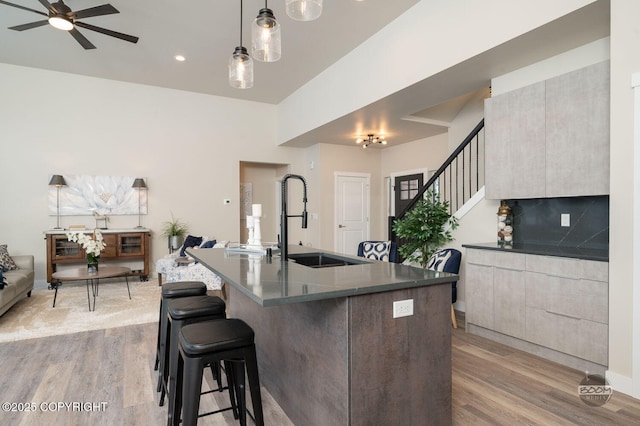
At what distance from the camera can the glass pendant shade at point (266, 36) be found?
2166 mm

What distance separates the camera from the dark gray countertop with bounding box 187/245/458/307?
4.52 feet

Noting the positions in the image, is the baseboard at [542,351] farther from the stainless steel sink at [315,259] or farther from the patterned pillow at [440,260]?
the stainless steel sink at [315,259]

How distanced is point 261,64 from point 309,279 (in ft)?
15.3

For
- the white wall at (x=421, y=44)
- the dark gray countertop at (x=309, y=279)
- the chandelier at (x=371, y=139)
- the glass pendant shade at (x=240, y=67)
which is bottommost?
the dark gray countertop at (x=309, y=279)

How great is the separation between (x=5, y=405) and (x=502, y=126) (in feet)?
14.7

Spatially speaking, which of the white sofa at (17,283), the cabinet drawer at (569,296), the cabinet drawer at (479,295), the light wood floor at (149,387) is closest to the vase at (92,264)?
the white sofa at (17,283)

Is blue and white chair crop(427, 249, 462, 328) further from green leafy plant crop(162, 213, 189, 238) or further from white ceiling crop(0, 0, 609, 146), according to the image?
green leafy plant crop(162, 213, 189, 238)

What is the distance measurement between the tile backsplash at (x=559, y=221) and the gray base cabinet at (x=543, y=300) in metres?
0.54

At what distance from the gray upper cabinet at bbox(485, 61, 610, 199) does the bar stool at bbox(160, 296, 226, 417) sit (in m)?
2.87

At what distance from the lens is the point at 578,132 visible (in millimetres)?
2799

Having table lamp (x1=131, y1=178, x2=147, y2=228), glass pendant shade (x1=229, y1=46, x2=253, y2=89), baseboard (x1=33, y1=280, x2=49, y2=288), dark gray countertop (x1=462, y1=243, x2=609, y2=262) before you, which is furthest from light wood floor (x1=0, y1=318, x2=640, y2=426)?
table lamp (x1=131, y1=178, x2=147, y2=228)

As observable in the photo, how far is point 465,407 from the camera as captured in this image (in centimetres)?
215

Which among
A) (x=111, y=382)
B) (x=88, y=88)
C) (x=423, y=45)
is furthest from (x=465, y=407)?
(x=88, y=88)

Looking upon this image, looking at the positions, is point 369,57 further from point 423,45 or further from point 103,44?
point 103,44
